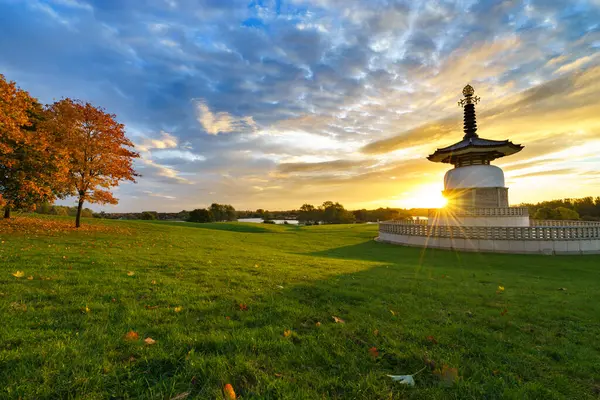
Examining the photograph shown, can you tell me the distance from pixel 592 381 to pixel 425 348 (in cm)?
204

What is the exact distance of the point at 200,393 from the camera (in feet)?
9.12

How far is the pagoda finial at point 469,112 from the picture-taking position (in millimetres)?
36250

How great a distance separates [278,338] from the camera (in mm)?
4066

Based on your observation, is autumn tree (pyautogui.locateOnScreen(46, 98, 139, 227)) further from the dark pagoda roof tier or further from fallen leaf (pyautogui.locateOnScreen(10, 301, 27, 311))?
the dark pagoda roof tier

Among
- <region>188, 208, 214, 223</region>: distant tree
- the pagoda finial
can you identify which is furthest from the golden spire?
<region>188, 208, 214, 223</region>: distant tree

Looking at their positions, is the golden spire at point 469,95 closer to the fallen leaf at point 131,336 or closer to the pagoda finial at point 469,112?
the pagoda finial at point 469,112

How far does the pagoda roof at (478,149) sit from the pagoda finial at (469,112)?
164cm

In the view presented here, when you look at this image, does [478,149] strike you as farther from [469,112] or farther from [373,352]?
[373,352]

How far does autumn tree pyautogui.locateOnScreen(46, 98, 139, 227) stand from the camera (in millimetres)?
19609

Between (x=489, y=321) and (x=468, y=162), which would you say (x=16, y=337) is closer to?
(x=489, y=321)

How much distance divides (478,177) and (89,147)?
1496 inches

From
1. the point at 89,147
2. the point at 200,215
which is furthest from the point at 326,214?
the point at 89,147

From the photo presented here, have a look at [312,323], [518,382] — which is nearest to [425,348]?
[518,382]

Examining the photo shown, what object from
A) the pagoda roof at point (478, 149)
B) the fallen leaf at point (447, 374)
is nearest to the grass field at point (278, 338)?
the fallen leaf at point (447, 374)
